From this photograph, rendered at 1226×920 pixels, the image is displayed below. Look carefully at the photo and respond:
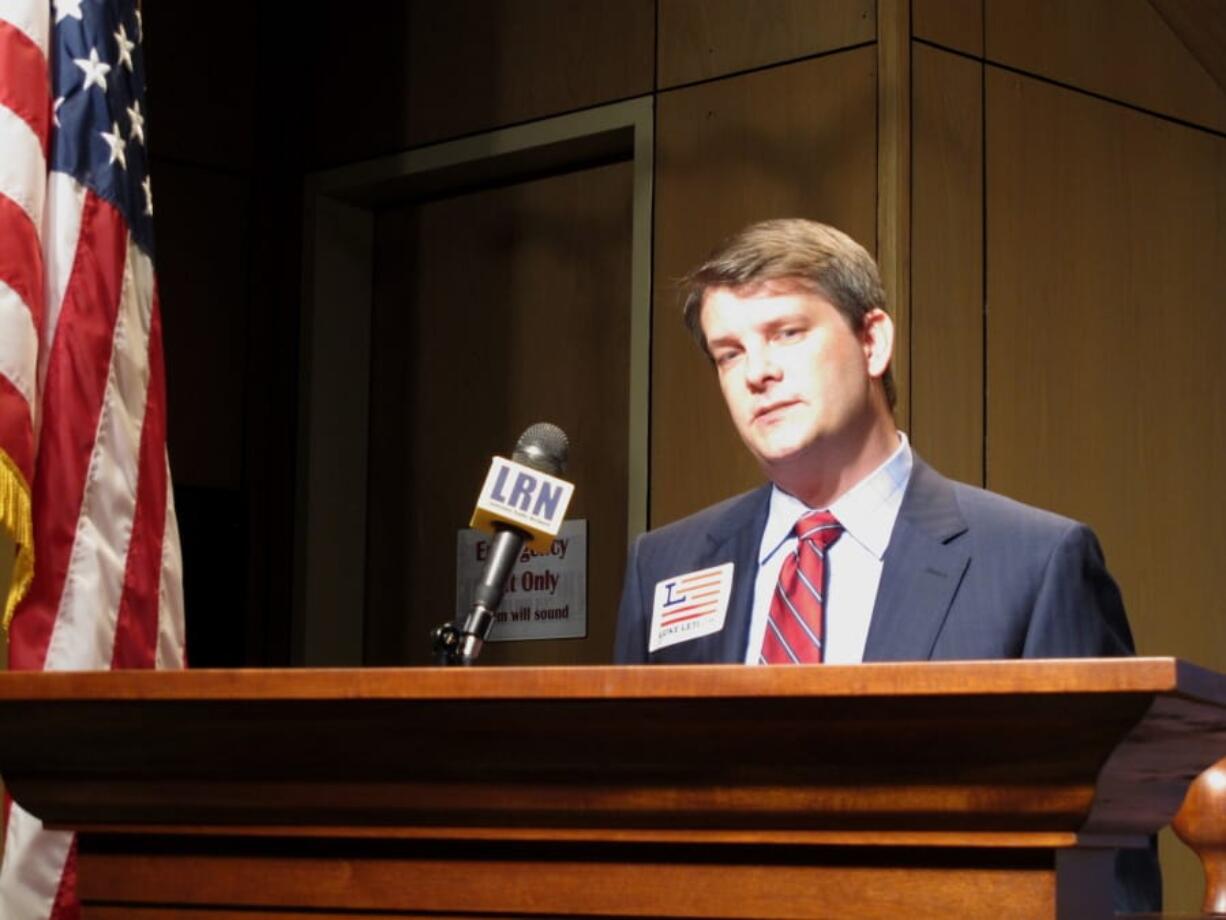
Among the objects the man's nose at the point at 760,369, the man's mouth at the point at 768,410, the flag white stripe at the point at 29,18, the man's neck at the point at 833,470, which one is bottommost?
the man's neck at the point at 833,470

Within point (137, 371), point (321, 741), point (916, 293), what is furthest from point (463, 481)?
point (321, 741)

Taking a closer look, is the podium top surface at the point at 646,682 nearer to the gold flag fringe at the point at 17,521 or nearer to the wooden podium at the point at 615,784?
the wooden podium at the point at 615,784

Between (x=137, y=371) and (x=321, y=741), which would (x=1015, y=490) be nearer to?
(x=137, y=371)

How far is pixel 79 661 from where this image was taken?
311cm

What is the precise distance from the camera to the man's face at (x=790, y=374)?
2.72 meters

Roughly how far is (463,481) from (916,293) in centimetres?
159

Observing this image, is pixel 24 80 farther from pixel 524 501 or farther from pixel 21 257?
pixel 524 501

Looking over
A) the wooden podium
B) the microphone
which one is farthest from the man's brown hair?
the wooden podium

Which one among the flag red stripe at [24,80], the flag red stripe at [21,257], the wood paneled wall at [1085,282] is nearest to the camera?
the flag red stripe at [21,257]

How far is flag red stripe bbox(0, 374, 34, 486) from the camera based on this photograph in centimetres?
300

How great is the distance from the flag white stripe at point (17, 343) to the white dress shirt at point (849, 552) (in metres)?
1.15

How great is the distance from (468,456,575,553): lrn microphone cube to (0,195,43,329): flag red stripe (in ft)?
4.57

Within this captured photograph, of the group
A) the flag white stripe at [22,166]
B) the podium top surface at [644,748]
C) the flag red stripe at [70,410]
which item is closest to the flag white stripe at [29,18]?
the flag white stripe at [22,166]

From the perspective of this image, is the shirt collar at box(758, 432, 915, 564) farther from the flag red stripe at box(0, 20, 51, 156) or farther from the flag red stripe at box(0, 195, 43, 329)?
the flag red stripe at box(0, 20, 51, 156)
